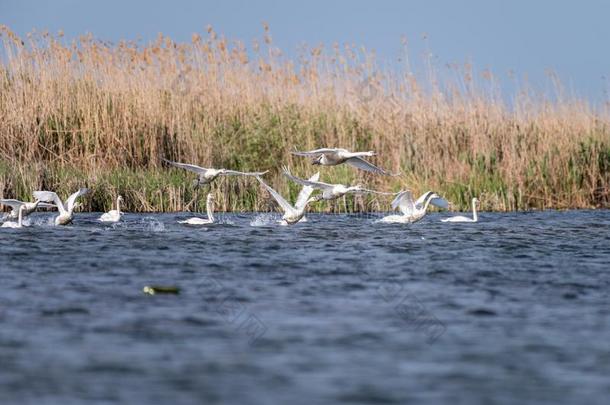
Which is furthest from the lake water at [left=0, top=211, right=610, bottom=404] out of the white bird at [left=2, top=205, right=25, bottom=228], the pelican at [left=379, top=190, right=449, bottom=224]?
the pelican at [left=379, top=190, right=449, bottom=224]

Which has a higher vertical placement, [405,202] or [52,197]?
[52,197]

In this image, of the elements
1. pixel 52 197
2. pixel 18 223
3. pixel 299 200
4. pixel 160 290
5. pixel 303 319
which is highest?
pixel 52 197

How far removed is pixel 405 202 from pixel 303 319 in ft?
27.6

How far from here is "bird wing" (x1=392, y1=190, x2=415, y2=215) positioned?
17.1m

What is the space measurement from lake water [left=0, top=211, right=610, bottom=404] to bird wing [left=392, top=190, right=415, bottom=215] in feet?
4.63

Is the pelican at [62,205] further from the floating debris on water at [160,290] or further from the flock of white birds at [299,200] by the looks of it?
the floating debris on water at [160,290]

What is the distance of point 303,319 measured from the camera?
9.20 meters

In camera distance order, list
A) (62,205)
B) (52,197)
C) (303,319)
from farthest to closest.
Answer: (52,197) → (62,205) → (303,319)

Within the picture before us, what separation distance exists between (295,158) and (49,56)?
4.48 m

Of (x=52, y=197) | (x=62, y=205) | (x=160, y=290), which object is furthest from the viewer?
(x=52, y=197)

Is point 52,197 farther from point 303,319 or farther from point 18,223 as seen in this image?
point 303,319

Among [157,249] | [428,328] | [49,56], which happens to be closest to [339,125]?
[49,56]

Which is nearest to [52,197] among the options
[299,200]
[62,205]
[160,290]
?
[62,205]

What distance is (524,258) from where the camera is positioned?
13492 mm
